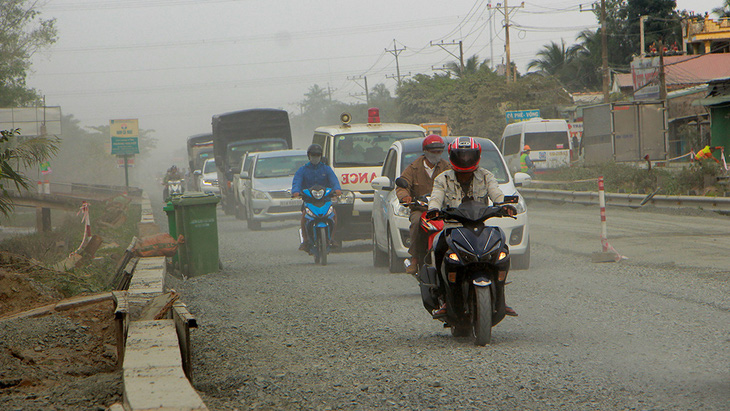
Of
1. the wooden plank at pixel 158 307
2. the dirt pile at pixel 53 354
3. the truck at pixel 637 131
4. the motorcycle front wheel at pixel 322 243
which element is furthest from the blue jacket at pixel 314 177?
the truck at pixel 637 131

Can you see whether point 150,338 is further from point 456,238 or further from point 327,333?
point 456,238

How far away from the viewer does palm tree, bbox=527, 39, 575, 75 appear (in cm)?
8006

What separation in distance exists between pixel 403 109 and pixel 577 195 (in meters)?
42.0

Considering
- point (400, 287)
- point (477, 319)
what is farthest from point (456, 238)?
point (400, 287)

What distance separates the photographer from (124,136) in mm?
51844

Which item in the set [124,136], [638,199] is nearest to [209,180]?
[638,199]

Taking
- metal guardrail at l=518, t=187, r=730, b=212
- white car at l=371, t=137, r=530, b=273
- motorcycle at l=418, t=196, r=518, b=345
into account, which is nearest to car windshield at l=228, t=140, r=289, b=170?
metal guardrail at l=518, t=187, r=730, b=212

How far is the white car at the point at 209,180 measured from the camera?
108 ft

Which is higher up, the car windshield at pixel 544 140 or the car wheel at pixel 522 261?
the car windshield at pixel 544 140

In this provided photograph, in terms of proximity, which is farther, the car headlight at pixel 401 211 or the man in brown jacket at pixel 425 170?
the car headlight at pixel 401 211

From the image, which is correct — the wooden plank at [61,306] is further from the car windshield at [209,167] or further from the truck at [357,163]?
the car windshield at [209,167]

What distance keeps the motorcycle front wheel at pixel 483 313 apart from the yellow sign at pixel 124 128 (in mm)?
49240

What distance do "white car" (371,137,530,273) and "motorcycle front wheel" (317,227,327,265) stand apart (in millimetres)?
783

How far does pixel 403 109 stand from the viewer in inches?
2554
